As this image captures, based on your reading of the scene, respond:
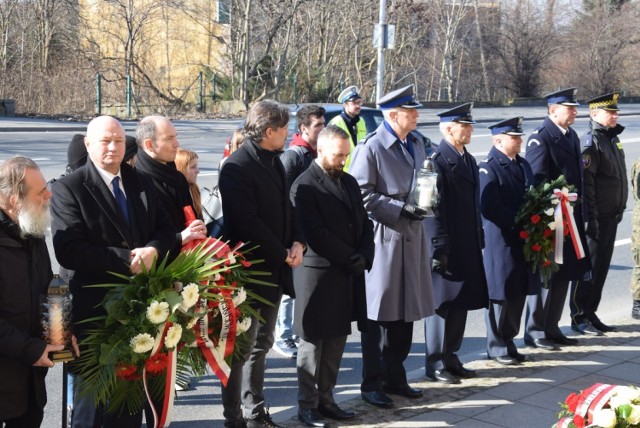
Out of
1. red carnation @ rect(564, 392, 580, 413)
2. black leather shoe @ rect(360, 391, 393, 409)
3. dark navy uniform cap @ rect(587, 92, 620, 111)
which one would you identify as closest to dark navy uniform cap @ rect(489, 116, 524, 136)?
dark navy uniform cap @ rect(587, 92, 620, 111)

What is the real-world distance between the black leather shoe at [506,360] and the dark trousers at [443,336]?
0.62 m

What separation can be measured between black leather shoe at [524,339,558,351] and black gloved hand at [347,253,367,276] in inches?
111

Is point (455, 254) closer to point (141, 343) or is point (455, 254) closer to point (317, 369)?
point (317, 369)

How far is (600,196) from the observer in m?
9.20

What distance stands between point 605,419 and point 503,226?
4276 mm

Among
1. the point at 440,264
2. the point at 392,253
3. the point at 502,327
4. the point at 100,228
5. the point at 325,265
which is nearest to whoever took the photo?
the point at 100,228

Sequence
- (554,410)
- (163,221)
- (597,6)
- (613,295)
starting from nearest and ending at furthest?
(163,221), (554,410), (613,295), (597,6)

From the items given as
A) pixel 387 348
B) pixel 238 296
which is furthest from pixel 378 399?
pixel 238 296

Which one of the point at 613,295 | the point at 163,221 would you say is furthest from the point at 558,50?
the point at 163,221

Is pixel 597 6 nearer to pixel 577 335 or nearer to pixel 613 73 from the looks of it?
pixel 613 73

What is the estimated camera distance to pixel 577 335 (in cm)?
909

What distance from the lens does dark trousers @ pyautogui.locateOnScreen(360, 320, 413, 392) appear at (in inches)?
275

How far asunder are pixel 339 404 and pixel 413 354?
1.81 m

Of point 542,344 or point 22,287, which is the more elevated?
point 22,287
